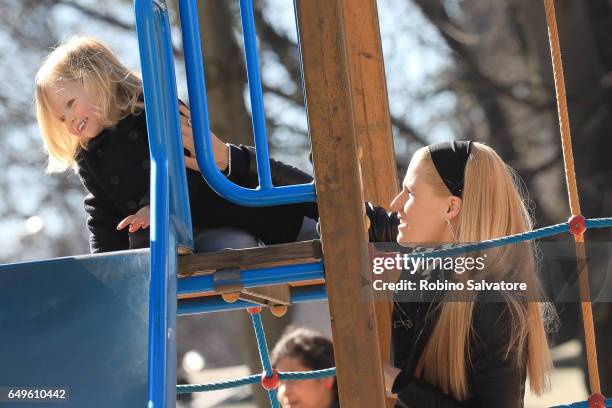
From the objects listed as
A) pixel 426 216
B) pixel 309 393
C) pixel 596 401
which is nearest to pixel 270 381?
pixel 309 393

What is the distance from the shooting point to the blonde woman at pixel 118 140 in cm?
239

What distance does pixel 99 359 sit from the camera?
6.17 ft

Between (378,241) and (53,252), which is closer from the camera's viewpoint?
(378,241)

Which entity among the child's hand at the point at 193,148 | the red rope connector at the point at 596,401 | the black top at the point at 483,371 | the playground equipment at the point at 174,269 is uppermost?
the child's hand at the point at 193,148

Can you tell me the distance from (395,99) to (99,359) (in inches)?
222

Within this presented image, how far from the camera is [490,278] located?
227 cm

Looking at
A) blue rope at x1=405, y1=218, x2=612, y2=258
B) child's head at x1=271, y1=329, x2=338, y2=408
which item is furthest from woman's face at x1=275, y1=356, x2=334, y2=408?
blue rope at x1=405, y1=218, x2=612, y2=258

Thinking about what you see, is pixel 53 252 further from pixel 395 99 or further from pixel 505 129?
pixel 505 129

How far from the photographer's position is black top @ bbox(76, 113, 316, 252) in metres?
2.40

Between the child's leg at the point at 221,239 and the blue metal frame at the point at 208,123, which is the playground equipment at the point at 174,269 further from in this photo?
the child's leg at the point at 221,239

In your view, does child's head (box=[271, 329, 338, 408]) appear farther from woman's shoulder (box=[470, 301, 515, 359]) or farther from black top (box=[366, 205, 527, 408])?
woman's shoulder (box=[470, 301, 515, 359])

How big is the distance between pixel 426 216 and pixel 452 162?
0.13 meters

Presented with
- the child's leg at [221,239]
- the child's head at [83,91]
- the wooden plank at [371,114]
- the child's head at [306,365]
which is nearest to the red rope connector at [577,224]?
the wooden plank at [371,114]

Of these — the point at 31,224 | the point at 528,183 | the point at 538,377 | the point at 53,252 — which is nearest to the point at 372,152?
the point at 538,377
